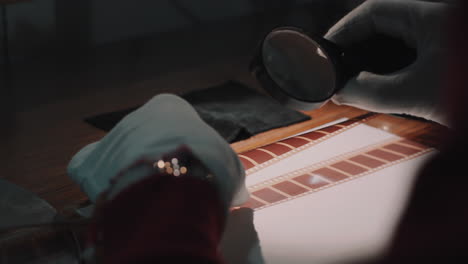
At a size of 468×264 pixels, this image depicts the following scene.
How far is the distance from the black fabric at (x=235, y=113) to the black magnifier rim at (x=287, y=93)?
41 cm

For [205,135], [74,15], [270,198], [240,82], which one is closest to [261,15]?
[74,15]

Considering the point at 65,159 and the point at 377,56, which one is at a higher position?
the point at 377,56

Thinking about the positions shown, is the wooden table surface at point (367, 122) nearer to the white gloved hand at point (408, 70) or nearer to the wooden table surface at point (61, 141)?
the wooden table surface at point (61, 141)

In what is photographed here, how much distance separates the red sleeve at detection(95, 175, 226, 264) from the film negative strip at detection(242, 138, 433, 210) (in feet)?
0.96

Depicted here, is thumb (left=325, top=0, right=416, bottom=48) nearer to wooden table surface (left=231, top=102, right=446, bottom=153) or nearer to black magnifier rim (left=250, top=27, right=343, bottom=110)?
black magnifier rim (left=250, top=27, right=343, bottom=110)

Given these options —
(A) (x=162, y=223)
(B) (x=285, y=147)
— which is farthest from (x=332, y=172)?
(A) (x=162, y=223)

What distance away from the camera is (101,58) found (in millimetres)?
2021

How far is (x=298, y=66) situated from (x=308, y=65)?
0.01 m

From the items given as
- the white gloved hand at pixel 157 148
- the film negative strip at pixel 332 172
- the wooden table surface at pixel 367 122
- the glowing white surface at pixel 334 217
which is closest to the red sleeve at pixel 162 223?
the white gloved hand at pixel 157 148

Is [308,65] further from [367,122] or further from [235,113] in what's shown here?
[235,113]

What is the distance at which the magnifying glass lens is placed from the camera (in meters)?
0.86

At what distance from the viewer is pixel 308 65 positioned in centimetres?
87

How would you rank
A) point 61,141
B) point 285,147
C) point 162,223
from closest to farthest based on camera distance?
point 162,223
point 285,147
point 61,141

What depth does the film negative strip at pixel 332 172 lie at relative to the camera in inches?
38.7
